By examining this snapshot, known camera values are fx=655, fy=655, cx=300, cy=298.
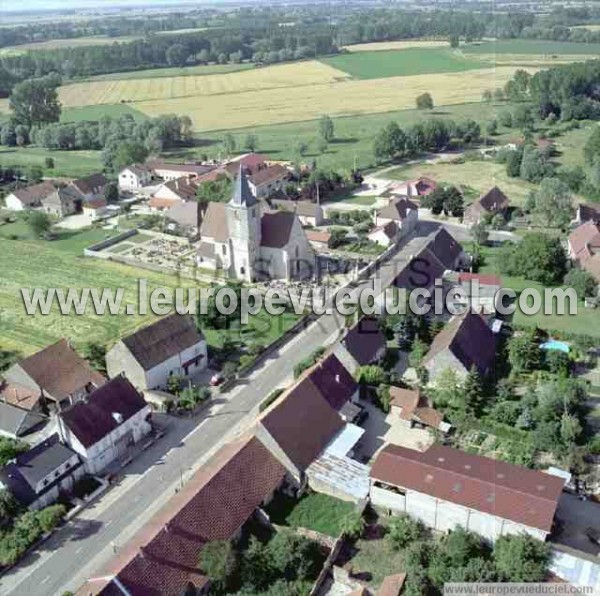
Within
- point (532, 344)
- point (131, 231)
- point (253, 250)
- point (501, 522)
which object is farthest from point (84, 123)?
point (501, 522)

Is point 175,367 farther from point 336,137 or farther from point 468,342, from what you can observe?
point 336,137

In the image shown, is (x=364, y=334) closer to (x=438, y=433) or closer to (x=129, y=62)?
(x=438, y=433)

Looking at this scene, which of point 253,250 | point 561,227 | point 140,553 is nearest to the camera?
point 140,553

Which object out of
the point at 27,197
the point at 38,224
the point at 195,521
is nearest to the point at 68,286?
the point at 38,224

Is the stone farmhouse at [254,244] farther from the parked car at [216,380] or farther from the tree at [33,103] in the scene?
the tree at [33,103]

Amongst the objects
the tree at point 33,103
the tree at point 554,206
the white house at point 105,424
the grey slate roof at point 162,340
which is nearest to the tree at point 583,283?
the tree at point 554,206

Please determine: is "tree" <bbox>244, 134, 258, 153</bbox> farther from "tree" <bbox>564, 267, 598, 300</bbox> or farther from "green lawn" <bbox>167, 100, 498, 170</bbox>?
"tree" <bbox>564, 267, 598, 300</bbox>
